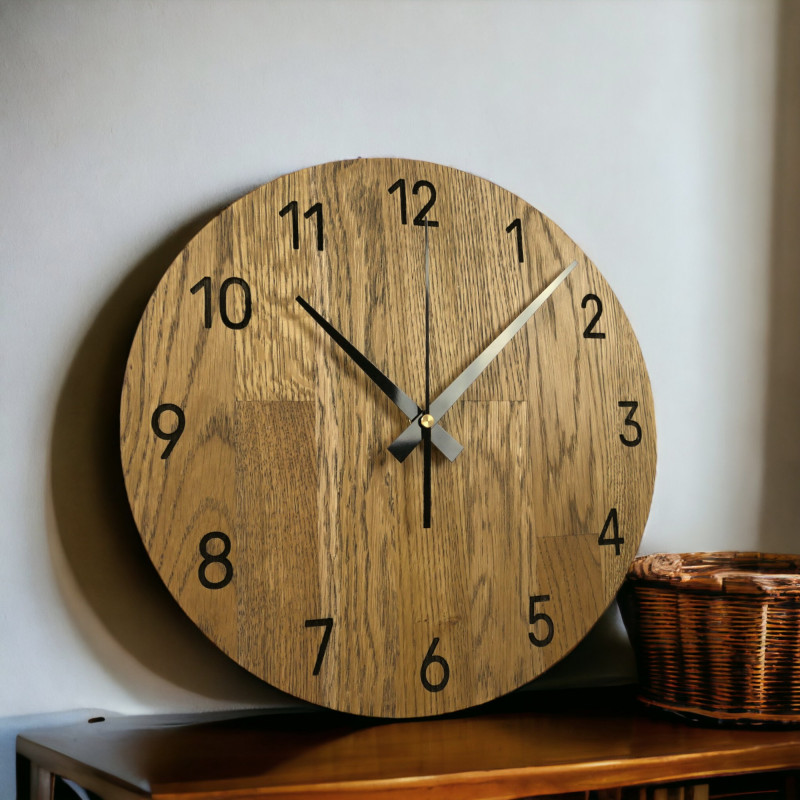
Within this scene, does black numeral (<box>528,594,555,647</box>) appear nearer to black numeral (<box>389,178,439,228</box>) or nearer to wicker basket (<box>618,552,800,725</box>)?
wicker basket (<box>618,552,800,725</box>)

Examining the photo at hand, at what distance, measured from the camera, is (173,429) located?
973mm

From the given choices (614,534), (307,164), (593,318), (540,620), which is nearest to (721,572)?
(614,534)

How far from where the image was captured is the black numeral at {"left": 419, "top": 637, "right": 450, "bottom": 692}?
3.39ft

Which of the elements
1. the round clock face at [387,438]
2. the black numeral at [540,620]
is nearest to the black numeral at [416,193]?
the round clock face at [387,438]

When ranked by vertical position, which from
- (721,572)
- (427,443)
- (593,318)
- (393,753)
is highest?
(593,318)

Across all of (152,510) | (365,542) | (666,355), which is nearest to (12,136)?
(152,510)

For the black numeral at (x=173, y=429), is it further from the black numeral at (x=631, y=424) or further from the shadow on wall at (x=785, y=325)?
the shadow on wall at (x=785, y=325)

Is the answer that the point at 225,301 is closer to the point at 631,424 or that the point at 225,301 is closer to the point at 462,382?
the point at 462,382

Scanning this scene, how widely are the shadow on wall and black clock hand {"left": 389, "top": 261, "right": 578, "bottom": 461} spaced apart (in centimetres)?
47

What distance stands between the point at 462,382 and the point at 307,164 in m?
0.35

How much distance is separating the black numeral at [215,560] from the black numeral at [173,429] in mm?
106

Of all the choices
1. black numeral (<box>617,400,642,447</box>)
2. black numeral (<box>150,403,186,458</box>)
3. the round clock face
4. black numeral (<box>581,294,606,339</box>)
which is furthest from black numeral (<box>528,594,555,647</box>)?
black numeral (<box>150,403,186,458</box>)

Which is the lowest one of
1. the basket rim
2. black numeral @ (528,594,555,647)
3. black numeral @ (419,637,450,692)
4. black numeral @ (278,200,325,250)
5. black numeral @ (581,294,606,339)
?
black numeral @ (419,637,450,692)

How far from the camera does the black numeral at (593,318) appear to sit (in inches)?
46.3
